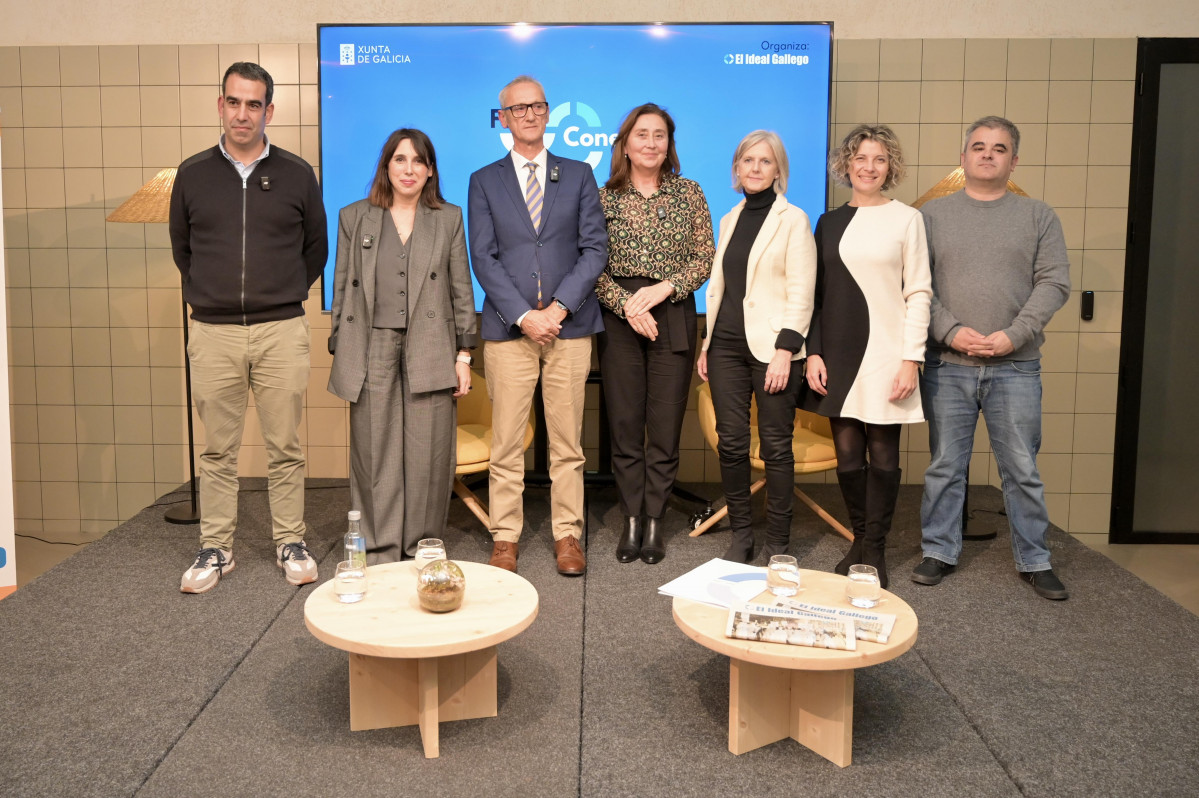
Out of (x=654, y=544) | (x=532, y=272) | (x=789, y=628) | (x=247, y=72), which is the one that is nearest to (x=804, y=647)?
(x=789, y=628)

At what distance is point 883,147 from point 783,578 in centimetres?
153

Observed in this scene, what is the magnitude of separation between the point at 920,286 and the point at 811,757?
1615 mm

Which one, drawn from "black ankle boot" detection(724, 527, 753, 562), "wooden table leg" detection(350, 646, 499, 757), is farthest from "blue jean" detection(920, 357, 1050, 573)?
"wooden table leg" detection(350, 646, 499, 757)

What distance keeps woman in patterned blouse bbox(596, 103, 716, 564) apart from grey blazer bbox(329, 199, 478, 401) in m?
0.56

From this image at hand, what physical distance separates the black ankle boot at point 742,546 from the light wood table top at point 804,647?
1093 mm

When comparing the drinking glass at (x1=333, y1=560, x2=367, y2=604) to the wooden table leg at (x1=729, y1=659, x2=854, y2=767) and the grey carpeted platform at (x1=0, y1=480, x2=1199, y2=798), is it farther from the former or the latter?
the wooden table leg at (x1=729, y1=659, x2=854, y2=767)

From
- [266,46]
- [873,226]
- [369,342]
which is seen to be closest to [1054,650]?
[873,226]

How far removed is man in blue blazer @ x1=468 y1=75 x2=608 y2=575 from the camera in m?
3.41

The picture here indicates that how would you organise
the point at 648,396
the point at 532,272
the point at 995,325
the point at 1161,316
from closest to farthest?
the point at 995,325
the point at 532,272
the point at 648,396
the point at 1161,316

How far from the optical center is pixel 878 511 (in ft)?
11.1

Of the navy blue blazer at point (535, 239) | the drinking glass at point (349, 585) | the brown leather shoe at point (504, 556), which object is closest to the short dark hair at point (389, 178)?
the navy blue blazer at point (535, 239)

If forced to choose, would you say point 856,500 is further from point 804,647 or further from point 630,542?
point 804,647

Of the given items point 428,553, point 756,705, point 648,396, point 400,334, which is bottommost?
point 756,705

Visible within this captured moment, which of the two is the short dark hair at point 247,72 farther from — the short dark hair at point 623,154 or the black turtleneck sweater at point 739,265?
the black turtleneck sweater at point 739,265
